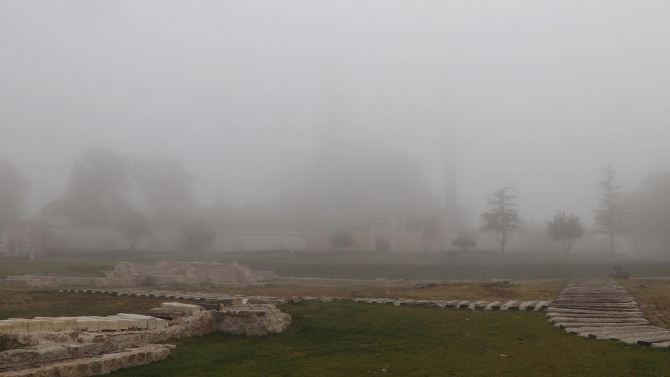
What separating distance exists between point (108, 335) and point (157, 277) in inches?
1088

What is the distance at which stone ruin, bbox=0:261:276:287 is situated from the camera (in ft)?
108

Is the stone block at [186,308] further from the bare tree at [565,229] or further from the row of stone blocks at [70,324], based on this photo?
the bare tree at [565,229]

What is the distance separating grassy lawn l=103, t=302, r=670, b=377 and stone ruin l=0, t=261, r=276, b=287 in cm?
2290

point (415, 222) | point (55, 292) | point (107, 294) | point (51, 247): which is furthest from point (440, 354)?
point (415, 222)

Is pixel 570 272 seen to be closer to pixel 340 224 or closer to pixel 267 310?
pixel 267 310

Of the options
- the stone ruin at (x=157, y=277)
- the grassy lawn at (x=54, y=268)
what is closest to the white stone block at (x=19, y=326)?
the stone ruin at (x=157, y=277)

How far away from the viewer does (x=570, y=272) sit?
45625mm

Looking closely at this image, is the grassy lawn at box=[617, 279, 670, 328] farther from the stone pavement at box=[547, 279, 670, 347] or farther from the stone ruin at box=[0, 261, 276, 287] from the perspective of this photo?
the stone ruin at box=[0, 261, 276, 287]

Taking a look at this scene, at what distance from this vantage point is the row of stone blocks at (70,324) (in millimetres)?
11128

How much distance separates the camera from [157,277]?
124 feet

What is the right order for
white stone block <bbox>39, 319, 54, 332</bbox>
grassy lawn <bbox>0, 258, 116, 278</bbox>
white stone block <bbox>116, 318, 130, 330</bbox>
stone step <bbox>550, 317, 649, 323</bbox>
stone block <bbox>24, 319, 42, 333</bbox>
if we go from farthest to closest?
grassy lawn <bbox>0, 258, 116, 278</bbox>
stone step <bbox>550, 317, 649, 323</bbox>
white stone block <bbox>116, 318, 130, 330</bbox>
white stone block <bbox>39, 319, 54, 332</bbox>
stone block <bbox>24, 319, 42, 333</bbox>

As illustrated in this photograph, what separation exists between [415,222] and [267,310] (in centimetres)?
8455

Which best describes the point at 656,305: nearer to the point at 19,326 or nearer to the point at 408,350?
the point at 408,350

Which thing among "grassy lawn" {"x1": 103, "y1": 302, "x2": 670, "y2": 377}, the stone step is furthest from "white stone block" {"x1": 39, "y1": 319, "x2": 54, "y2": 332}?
the stone step
